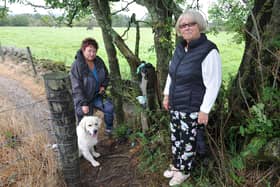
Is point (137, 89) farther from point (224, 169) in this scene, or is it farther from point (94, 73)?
point (224, 169)

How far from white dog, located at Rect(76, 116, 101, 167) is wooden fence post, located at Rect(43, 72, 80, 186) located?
A: 27.7 inches

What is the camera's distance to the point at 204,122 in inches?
108

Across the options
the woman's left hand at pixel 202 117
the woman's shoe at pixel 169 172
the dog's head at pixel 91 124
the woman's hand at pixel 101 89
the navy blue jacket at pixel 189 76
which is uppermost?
the navy blue jacket at pixel 189 76

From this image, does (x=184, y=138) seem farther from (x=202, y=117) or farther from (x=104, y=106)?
(x=104, y=106)

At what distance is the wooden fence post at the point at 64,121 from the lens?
9.30 feet

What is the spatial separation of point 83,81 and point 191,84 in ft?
6.24

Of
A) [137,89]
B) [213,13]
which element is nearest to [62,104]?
[137,89]

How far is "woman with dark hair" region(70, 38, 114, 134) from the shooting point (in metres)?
4.07

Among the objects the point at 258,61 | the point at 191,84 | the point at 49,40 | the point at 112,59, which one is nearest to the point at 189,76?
the point at 191,84

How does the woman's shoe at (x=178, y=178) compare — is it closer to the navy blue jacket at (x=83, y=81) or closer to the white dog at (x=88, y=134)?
the white dog at (x=88, y=134)

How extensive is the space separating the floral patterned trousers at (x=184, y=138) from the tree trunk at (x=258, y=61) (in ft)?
1.92

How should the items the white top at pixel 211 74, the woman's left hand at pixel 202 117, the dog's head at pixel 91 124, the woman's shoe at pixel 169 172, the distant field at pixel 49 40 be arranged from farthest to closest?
1. the distant field at pixel 49 40
2. the dog's head at pixel 91 124
3. the woman's shoe at pixel 169 172
4. the woman's left hand at pixel 202 117
5. the white top at pixel 211 74

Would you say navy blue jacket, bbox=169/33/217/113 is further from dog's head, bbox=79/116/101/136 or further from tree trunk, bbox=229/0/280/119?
dog's head, bbox=79/116/101/136

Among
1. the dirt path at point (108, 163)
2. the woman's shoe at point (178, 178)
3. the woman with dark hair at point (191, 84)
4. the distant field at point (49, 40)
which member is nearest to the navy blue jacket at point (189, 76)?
the woman with dark hair at point (191, 84)
